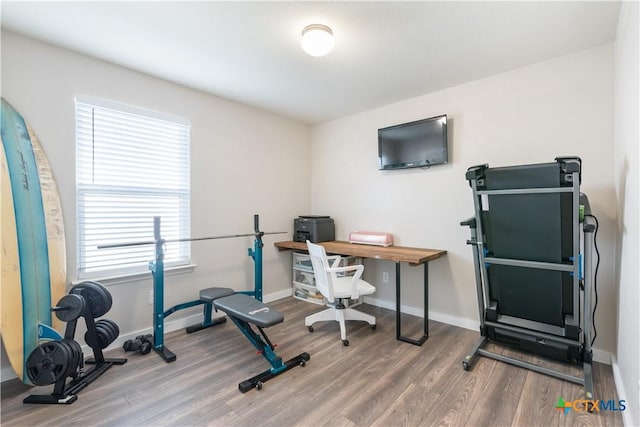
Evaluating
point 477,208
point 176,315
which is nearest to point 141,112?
point 176,315

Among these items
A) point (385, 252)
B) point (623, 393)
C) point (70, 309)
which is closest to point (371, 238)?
point (385, 252)

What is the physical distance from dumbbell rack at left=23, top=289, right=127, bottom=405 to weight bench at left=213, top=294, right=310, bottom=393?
0.89 m

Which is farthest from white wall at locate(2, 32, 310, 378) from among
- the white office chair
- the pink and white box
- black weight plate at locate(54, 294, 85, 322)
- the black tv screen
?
the black tv screen

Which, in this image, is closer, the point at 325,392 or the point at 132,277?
the point at 325,392

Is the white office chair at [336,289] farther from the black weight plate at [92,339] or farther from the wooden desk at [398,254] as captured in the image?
the black weight plate at [92,339]

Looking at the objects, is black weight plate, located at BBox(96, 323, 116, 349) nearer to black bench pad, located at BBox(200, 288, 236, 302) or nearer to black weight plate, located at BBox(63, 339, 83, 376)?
black weight plate, located at BBox(63, 339, 83, 376)

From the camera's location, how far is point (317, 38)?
6.60 feet

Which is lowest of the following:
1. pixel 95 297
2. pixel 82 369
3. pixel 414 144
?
pixel 82 369

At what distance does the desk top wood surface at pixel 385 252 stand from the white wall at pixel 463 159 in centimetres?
23

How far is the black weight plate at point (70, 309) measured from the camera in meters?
2.02

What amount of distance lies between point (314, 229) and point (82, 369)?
2580mm

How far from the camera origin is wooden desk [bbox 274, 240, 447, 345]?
2.71 m

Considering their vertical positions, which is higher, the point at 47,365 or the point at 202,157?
the point at 202,157

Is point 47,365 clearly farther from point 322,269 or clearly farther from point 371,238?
point 371,238
